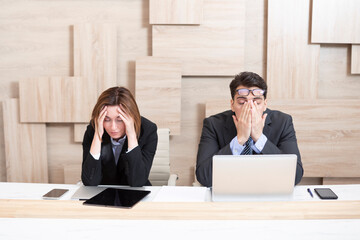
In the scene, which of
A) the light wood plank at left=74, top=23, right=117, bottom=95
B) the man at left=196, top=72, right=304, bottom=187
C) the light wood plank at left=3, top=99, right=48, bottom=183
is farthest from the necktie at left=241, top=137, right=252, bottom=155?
the light wood plank at left=3, top=99, right=48, bottom=183

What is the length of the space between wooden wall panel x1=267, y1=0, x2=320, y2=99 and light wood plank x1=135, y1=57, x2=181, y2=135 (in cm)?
73

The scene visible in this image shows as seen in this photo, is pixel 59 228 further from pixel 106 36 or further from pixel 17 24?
pixel 17 24

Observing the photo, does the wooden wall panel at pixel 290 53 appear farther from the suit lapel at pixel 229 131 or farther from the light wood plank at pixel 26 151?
the light wood plank at pixel 26 151

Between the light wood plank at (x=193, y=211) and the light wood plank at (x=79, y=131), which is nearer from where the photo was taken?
the light wood plank at (x=193, y=211)

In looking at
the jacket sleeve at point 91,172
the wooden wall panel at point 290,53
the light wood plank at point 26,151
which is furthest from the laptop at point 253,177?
the light wood plank at point 26,151

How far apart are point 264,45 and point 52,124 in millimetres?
1827

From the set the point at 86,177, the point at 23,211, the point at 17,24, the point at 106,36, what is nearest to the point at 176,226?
the point at 23,211

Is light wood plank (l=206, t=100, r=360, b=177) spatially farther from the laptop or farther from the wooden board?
the laptop

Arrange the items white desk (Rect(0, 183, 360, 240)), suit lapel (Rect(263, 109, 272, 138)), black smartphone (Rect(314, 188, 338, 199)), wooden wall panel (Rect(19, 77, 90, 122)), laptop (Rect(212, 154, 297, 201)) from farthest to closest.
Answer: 1. wooden wall panel (Rect(19, 77, 90, 122))
2. suit lapel (Rect(263, 109, 272, 138))
3. black smartphone (Rect(314, 188, 338, 199))
4. laptop (Rect(212, 154, 297, 201))
5. white desk (Rect(0, 183, 360, 240))

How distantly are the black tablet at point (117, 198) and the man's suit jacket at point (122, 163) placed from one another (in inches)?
7.0

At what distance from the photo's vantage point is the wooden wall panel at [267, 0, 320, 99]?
2635 mm

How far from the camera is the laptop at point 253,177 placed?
4.12ft

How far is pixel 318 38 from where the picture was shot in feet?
8.57

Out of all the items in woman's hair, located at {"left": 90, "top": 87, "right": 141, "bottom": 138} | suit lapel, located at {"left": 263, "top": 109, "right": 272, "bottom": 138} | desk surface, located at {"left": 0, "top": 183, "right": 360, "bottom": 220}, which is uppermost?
woman's hair, located at {"left": 90, "top": 87, "right": 141, "bottom": 138}
